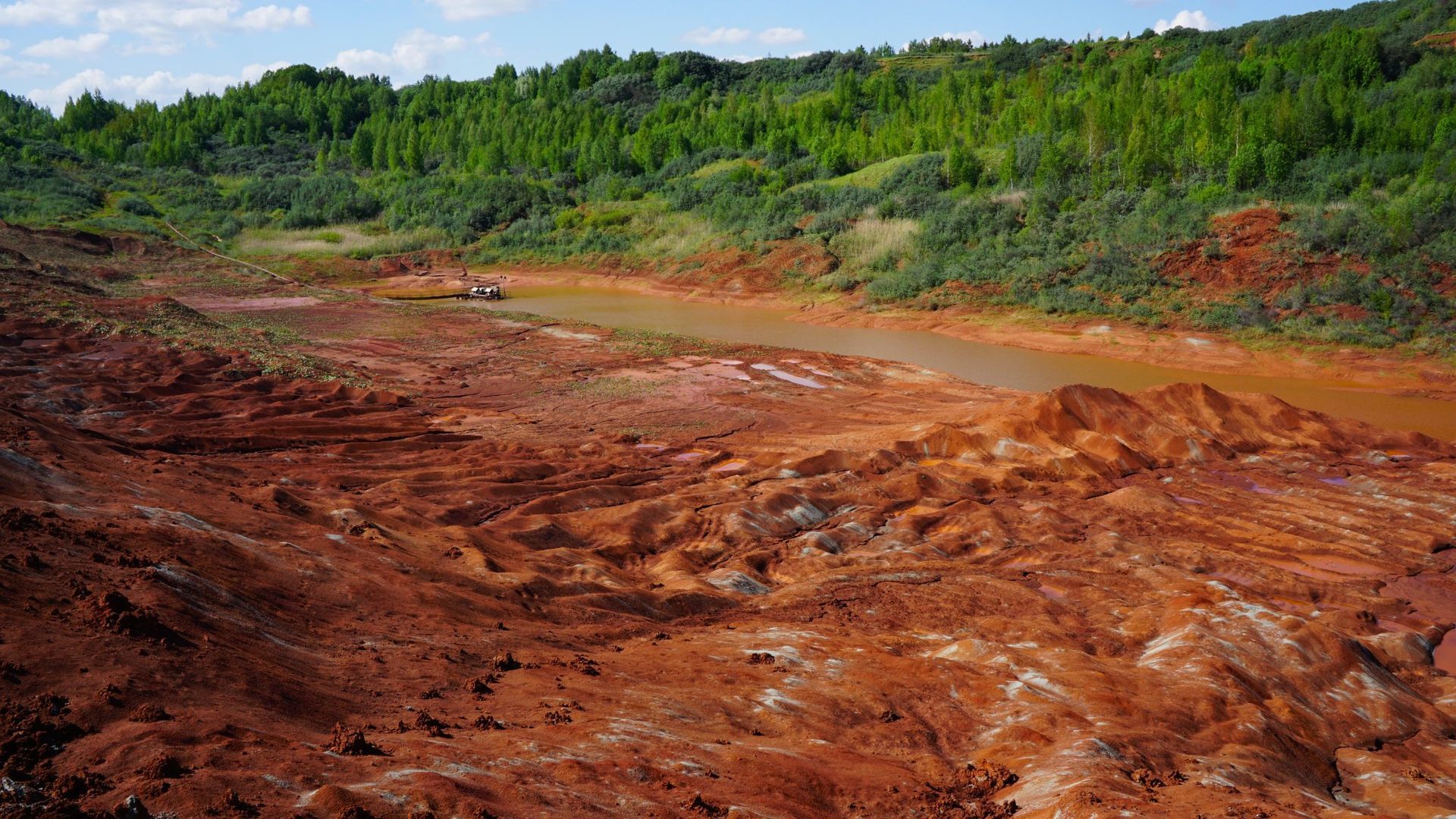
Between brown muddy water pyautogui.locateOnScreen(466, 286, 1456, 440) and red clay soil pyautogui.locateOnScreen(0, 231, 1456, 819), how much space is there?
6769 millimetres

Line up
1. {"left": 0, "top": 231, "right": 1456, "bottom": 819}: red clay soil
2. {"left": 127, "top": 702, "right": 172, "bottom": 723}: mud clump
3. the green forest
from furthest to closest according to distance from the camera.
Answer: the green forest → {"left": 0, "top": 231, "right": 1456, "bottom": 819}: red clay soil → {"left": 127, "top": 702, "right": 172, "bottom": 723}: mud clump

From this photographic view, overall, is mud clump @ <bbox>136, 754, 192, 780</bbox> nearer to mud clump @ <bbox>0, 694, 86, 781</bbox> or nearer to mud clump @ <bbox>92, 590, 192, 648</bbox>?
mud clump @ <bbox>0, 694, 86, 781</bbox>

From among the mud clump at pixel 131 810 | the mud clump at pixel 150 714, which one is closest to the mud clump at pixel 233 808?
the mud clump at pixel 131 810

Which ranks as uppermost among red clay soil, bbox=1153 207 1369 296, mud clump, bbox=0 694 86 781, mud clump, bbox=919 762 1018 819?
red clay soil, bbox=1153 207 1369 296

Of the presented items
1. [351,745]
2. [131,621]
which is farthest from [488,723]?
[131,621]

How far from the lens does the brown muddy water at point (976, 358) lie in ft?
94.6

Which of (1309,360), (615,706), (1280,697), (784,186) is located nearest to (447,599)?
(615,706)

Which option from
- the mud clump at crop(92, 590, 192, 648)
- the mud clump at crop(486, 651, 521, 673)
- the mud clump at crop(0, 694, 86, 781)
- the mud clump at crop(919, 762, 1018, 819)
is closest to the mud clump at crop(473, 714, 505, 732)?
the mud clump at crop(486, 651, 521, 673)

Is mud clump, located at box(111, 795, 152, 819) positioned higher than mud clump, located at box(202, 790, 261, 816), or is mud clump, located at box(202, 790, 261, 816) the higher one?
mud clump, located at box(111, 795, 152, 819)

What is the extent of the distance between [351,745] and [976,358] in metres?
31.5

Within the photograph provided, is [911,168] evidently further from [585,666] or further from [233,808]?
[233,808]

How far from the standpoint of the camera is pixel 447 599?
11.1 m

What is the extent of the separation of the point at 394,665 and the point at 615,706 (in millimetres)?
2032

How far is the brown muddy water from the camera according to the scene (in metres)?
28.8
